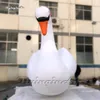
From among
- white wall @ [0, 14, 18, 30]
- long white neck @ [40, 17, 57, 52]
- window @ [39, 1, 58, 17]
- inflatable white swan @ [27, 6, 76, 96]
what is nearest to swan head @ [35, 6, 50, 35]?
inflatable white swan @ [27, 6, 76, 96]

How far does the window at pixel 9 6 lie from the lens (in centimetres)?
1255

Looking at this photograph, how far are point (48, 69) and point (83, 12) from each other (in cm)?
1057

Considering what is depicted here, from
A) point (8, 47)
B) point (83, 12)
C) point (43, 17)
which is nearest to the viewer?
point (43, 17)

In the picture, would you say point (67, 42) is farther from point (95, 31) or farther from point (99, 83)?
point (99, 83)

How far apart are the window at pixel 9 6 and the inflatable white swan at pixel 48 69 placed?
27.4 feet

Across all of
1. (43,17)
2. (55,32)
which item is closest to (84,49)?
(55,32)

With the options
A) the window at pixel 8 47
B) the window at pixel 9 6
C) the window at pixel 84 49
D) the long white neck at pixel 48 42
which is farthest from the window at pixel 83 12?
the long white neck at pixel 48 42

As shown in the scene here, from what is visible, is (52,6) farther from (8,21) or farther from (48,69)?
(48,69)

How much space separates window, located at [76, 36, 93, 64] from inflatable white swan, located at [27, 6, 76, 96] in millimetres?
8655

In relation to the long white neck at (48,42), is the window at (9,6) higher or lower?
higher

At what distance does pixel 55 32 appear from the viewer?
12977 millimetres

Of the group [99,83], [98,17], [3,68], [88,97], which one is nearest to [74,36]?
[98,17]

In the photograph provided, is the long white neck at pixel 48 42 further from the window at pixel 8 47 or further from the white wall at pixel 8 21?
the white wall at pixel 8 21

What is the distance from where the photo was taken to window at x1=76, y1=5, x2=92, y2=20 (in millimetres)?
13766
